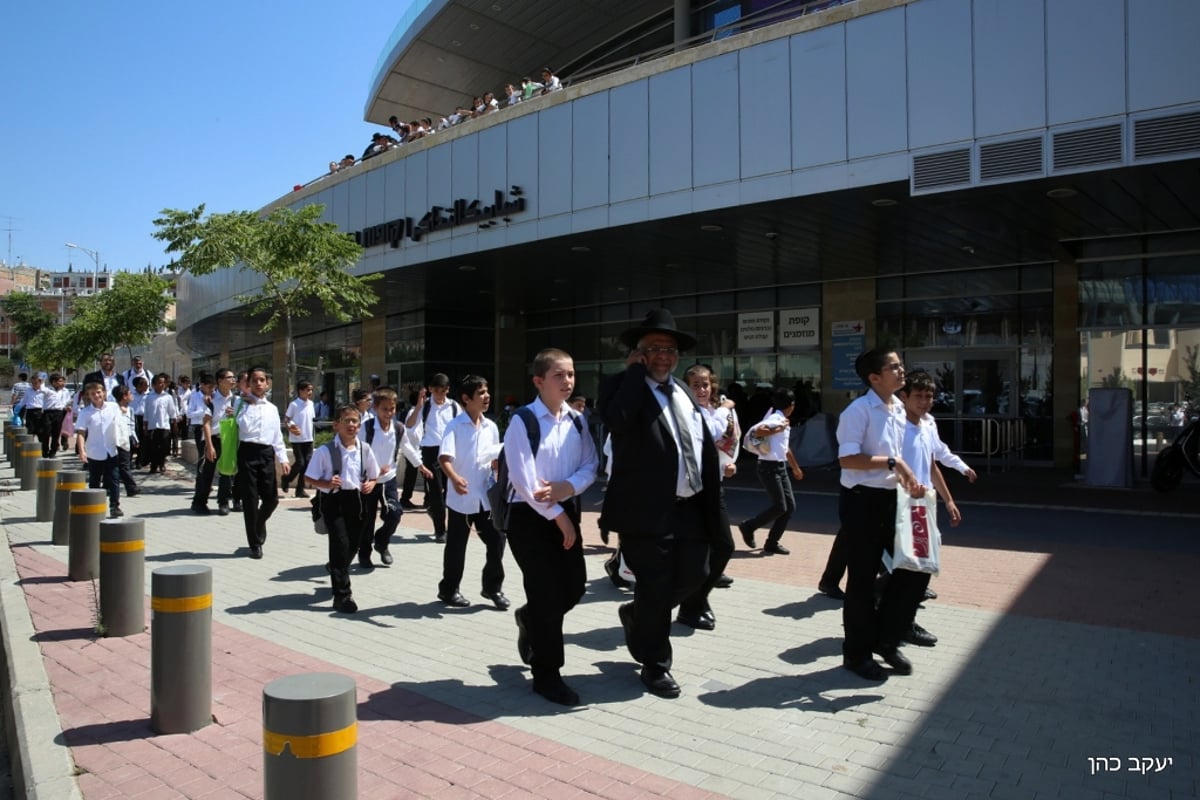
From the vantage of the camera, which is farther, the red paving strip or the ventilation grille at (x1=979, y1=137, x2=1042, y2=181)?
the ventilation grille at (x1=979, y1=137, x2=1042, y2=181)

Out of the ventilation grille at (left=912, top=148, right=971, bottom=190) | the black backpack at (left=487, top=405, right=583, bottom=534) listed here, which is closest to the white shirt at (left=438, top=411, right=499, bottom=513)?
the black backpack at (left=487, top=405, right=583, bottom=534)

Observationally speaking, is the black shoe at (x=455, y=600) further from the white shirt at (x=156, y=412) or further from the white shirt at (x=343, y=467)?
the white shirt at (x=156, y=412)

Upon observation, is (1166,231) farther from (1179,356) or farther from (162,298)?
(162,298)

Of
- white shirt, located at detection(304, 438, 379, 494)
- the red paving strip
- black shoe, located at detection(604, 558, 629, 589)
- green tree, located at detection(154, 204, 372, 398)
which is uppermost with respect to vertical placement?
green tree, located at detection(154, 204, 372, 398)

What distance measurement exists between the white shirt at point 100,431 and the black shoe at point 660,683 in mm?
8891

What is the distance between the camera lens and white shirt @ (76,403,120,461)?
10.8 metres

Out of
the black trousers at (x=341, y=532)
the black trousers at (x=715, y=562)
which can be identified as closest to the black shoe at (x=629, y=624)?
the black trousers at (x=715, y=562)

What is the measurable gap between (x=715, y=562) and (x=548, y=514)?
1.41 meters

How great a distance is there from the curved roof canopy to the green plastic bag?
20.5 meters

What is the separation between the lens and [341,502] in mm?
6828

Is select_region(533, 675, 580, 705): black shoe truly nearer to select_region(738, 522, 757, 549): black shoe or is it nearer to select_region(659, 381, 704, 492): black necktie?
select_region(659, 381, 704, 492): black necktie

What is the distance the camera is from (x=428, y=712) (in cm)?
455

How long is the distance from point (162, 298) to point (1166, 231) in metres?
26.0

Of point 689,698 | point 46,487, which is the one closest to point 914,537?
point 689,698
